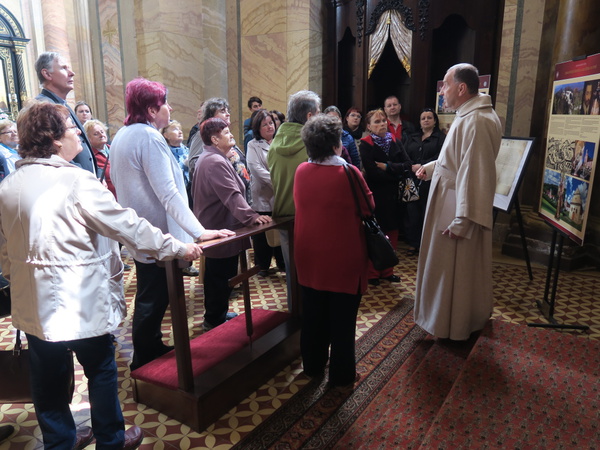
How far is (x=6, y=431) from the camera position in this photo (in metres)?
2.42

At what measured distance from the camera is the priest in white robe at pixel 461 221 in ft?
9.30

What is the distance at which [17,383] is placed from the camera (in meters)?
2.25

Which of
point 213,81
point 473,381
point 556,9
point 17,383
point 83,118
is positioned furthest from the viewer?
point 213,81

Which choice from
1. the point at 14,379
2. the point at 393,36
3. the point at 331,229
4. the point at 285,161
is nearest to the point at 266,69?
the point at 393,36

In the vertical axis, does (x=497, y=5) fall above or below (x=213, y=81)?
above

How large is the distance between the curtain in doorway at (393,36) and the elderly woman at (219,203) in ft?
12.6

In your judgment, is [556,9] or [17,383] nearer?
[17,383]

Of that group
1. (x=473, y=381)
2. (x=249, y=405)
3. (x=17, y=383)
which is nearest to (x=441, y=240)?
(x=473, y=381)

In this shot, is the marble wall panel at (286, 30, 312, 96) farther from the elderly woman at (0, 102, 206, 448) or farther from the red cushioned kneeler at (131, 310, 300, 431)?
the elderly woman at (0, 102, 206, 448)

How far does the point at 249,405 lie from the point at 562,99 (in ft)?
10.8

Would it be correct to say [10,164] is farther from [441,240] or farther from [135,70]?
[135,70]

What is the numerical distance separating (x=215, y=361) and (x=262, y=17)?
5.95 metres

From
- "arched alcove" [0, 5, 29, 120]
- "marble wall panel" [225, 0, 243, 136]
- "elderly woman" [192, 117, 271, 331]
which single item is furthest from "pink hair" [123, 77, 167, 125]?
"arched alcove" [0, 5, 29, 120]

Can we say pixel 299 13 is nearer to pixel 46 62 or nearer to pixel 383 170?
pixel 383 170
